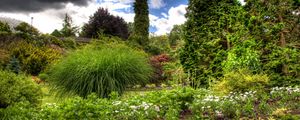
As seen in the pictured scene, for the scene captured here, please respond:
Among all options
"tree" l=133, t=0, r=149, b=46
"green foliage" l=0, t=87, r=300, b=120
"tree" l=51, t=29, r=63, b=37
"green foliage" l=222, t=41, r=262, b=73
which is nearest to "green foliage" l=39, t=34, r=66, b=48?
"tree" l=133, t=0, r=149, b=46

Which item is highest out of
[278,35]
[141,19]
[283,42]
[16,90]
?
[141,19]

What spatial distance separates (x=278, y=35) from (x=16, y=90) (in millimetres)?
6717

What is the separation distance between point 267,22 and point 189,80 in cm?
309

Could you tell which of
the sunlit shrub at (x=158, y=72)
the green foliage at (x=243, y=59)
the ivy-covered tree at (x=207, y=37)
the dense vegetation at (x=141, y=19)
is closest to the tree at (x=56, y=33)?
the dense vegetation at (x=141, y=19)

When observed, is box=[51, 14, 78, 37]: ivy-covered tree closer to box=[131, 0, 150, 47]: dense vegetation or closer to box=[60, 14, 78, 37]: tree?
box=[60, 14, 78, 37]: tree

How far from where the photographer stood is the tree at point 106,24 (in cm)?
3100

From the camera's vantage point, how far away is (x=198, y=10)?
1161 cm

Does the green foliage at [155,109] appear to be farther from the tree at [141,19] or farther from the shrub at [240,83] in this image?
the tree at [141,19]

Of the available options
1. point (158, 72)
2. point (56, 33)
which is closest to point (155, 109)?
point (158, 72)

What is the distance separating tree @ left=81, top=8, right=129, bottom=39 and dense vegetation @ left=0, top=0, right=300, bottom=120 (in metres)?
17.2

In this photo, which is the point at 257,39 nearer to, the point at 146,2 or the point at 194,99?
the point at 194,99

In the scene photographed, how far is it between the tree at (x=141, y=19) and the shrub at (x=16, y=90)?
2070 cm

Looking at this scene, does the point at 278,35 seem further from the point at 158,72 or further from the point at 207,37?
the point at 158,72

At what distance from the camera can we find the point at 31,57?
18766mm
